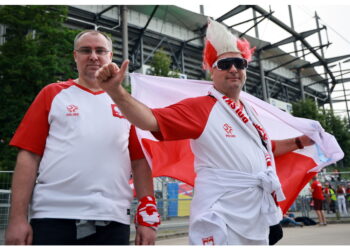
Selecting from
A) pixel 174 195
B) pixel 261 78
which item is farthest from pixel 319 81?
pixel 174 195

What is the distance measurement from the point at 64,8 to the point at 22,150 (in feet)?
31.0

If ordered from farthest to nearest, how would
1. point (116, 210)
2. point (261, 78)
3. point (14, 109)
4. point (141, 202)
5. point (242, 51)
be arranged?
point (261, 78) → point (14, 109) → point (242, 51) → point (141, 202) → point (116, 210)

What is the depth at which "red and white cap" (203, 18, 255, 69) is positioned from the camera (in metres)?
2.55

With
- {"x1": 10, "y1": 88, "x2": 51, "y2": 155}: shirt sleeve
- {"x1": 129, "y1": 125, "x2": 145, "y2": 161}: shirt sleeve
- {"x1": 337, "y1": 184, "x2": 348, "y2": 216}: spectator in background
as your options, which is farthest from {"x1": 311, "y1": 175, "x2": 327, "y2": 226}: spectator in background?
{"x1": 10, "y1": 88, "x2": 51, "y2": 155}: shirt sleeve

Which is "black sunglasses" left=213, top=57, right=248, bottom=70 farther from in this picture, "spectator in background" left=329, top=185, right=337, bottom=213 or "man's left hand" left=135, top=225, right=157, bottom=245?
"spectator in background" left=329, top=185, right=337, bottom=213

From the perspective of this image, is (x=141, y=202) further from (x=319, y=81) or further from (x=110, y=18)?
(x=319, y=81)

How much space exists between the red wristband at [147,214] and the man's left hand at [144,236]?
0.08ft

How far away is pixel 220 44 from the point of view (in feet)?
8.41

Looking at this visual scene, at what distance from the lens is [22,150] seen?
6.70 ft

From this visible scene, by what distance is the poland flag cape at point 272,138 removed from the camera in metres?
2.82

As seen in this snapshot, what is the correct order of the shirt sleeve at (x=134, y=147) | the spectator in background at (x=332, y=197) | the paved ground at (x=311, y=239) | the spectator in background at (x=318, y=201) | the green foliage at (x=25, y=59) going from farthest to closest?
the spectator in background at (x=332, y=197) → the spectator in background at (x=318, y=201) → the green foliage at (x=25, y=59) → the paved ground at (x=311, y=239) → the shirt sleeve at (x=134, y=147)

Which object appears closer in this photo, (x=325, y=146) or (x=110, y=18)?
(x=325, y=146)

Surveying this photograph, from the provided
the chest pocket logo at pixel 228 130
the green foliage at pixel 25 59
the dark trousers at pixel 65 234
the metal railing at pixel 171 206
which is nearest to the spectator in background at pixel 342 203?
the metal railing at pixel 171 206

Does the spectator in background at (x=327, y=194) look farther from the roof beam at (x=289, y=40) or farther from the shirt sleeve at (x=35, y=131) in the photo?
the roof beam at (x=289, y=40)
